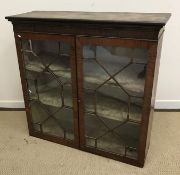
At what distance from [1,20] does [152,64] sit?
130 cm

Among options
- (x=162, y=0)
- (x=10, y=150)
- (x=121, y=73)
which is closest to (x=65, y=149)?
(x=10, y=150)

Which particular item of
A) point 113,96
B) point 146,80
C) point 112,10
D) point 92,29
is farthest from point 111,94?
point 112,10

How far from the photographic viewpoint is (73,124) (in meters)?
1.60

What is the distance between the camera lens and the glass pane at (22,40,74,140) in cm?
145

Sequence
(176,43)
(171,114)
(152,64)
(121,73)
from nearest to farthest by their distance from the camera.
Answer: (152,64) → (121,73) → (176,43) → (171,114)

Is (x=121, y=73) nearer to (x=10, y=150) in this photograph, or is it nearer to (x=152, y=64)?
(x=152, y=64)

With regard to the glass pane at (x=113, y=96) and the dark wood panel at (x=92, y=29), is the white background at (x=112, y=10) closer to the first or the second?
the dark wood panel at (x=92, y=29)

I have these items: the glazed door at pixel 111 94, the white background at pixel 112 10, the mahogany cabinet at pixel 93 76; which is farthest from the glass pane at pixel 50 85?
the white background at pixel 112 10

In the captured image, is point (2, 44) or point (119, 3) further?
point (2, 44)

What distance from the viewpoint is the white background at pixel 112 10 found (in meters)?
1.74

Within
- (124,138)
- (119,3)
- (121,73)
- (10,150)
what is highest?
(119,3)

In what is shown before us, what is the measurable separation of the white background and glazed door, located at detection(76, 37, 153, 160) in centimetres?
62

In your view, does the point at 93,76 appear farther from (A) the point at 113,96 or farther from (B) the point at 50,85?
(B) the point at 50,85

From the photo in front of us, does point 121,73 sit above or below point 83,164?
above
